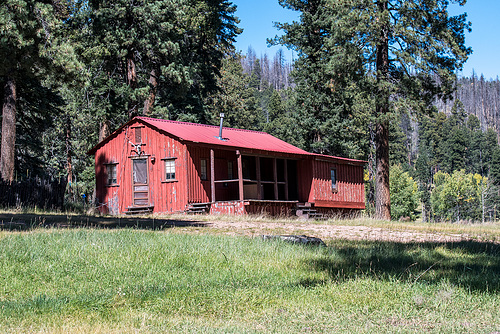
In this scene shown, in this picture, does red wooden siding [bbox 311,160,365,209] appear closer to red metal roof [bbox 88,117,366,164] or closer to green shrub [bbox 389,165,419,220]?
red metal roof [bbox 88,117,366,164]

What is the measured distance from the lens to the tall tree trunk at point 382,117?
78.1 feet

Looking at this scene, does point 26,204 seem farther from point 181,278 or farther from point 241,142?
point 181,278

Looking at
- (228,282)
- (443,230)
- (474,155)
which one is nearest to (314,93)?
(443,230)

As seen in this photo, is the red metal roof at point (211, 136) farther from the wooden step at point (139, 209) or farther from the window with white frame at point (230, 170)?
the wooden step at point (139, 209)

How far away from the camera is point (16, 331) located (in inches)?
236

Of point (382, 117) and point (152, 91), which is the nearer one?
point (382, 117)

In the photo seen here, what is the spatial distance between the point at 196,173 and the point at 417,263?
57.3 ft

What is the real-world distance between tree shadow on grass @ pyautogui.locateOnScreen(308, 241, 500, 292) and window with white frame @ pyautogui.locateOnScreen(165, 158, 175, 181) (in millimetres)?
14878

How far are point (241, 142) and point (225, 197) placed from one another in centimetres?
291

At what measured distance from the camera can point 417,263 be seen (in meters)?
9.90

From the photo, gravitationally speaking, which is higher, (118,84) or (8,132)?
(118,84)

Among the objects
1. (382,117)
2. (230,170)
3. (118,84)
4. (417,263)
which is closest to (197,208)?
(230,170)

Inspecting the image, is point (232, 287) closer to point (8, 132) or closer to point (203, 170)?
point (8, 132)

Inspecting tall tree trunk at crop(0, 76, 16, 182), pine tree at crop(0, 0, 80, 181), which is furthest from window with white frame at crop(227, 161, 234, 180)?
pine tree at crop(0, 0, 80, 181)
